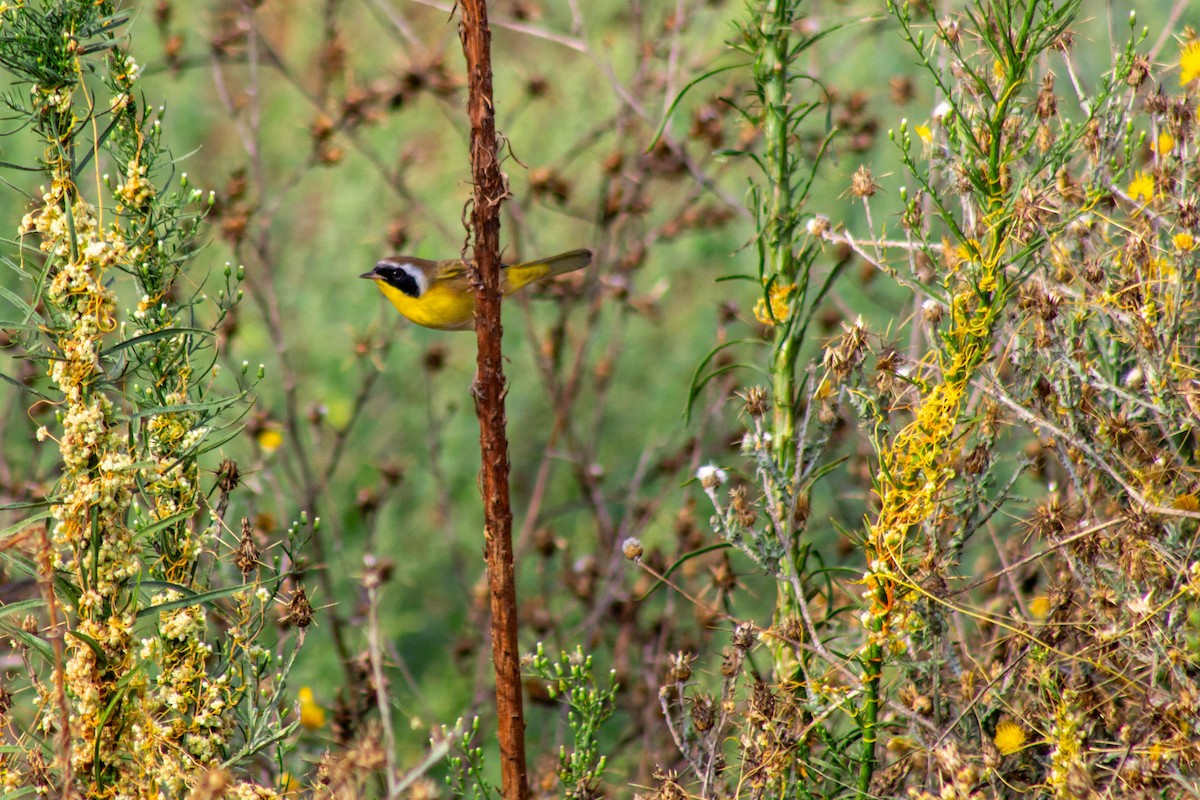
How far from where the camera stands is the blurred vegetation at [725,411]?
2109 millimetres

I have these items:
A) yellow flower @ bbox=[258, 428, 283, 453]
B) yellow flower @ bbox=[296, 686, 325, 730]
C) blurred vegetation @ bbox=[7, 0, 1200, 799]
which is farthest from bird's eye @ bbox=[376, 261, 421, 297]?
yellow flower @ bbox=[296, 686, 325, 730]

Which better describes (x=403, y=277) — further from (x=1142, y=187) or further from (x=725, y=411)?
(x=1142, y=187)

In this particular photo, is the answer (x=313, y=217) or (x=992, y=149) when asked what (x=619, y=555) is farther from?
(x=313, y=217)

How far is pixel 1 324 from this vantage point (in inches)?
63.4

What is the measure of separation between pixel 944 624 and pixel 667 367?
3509 mm

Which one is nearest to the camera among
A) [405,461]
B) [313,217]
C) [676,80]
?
[676,80]

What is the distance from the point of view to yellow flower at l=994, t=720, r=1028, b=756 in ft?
7.27

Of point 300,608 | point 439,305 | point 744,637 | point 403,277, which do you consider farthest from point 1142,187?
point 403,277

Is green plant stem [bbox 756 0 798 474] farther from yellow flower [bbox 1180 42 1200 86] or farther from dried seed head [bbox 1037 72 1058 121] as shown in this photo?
yellow flower [bbox 1180 42 1200 86]

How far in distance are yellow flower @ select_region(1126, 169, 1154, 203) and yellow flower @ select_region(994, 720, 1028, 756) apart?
1109mm

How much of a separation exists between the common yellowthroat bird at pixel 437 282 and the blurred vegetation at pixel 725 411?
246 millimetres

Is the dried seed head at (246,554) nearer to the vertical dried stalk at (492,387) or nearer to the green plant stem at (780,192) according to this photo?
the vertical dried stalk at (492,387)

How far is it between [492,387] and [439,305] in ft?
7.60

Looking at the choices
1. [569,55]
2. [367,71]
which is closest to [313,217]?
[367,71]
